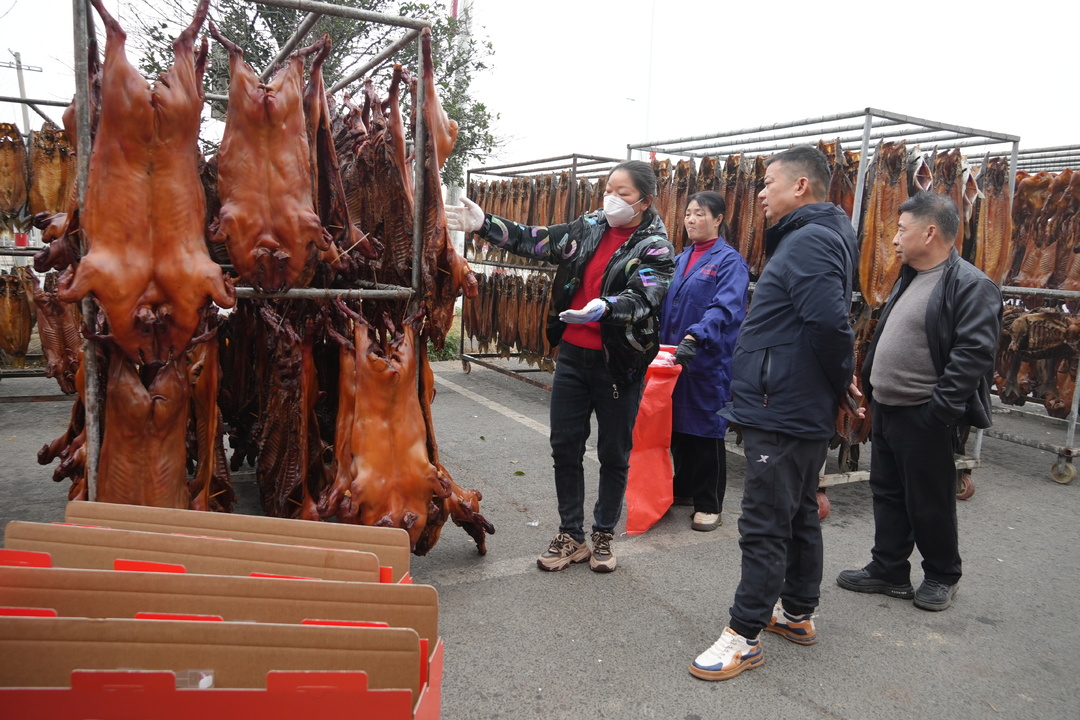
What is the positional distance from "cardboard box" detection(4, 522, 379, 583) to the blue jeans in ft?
6.39

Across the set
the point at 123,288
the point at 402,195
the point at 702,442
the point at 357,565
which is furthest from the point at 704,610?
the point at 123,288

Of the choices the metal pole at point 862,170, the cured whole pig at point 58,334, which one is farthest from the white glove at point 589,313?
the cured whole pig at point 58,334

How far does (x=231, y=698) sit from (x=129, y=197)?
1.94 metres


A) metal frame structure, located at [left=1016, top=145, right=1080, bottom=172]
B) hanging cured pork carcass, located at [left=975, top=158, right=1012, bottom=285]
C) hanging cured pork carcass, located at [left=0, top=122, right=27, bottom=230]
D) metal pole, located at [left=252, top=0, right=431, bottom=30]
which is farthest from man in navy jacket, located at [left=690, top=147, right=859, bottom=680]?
metal frame structure, located at [left=1016, top=145, right=1080, bottom=172]

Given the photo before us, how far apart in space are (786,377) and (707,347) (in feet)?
5.37

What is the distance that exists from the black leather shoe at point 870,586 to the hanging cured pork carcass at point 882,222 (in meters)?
2.06

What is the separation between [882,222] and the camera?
16.0ft

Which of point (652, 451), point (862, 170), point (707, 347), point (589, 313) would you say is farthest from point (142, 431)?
point (862, 170)

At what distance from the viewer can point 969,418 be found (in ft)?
11.5

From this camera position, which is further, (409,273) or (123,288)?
(409,273)

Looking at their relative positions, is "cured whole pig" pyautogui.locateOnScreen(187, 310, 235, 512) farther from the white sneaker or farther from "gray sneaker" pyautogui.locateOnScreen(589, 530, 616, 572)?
the white sneaker

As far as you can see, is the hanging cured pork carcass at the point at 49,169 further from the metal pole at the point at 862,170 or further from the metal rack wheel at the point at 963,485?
the metal rack wheel at the point at 963,485

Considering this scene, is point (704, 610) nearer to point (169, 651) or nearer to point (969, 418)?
point (969, 418)

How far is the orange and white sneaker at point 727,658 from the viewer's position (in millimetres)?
2836
